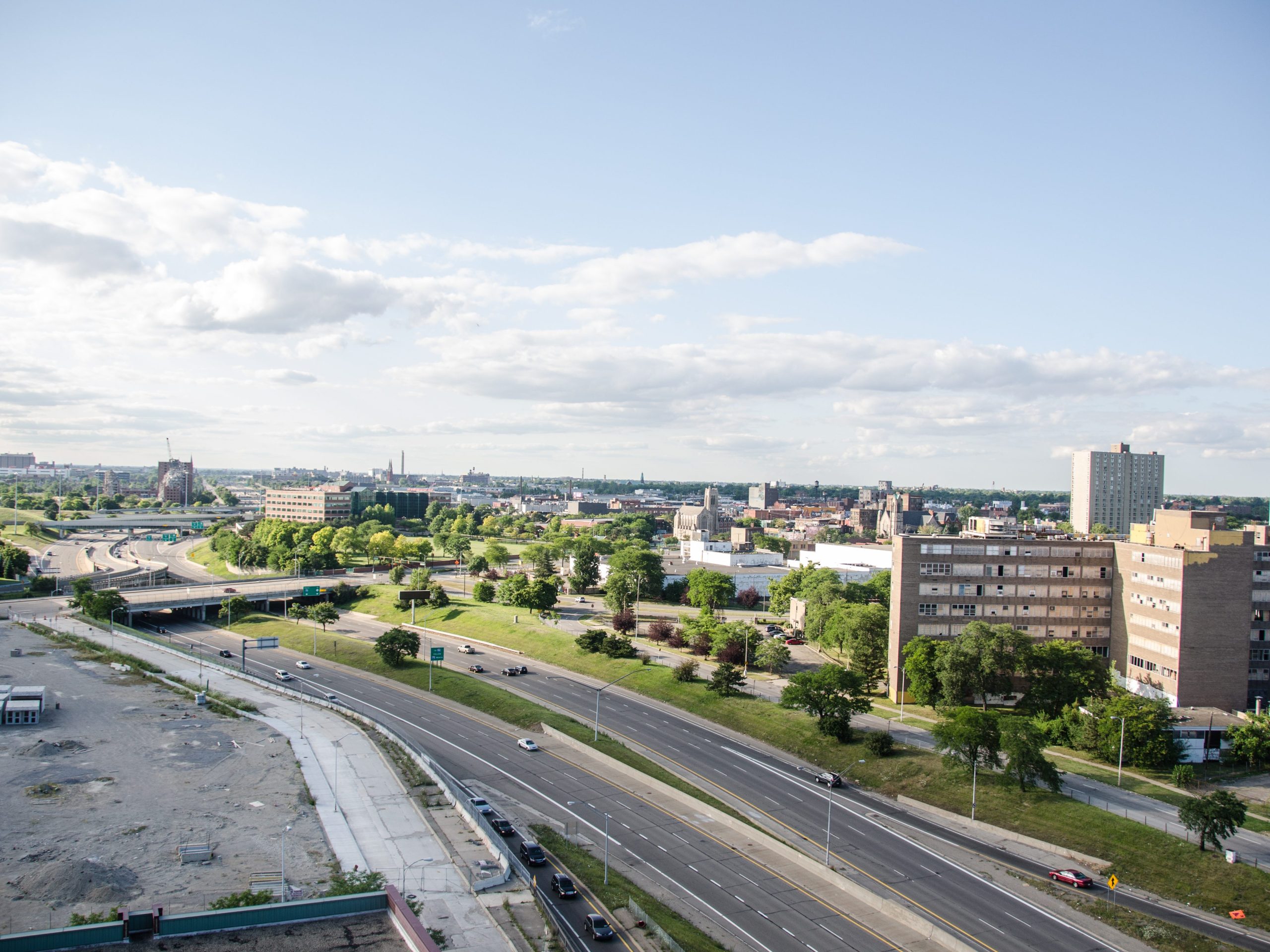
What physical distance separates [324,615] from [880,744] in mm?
94469

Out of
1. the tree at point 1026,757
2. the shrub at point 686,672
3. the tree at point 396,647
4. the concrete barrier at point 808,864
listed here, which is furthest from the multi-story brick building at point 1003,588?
the tree at point 396,647

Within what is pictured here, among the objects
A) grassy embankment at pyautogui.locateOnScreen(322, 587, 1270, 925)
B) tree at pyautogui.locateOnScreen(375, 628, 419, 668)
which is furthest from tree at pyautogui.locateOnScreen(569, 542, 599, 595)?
tree at pyautogui.locateOnScreen(375, 628, 419, 668)

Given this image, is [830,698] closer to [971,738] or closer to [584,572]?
[971,738]

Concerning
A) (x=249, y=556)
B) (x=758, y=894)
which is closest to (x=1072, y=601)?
(x=758, y=894)

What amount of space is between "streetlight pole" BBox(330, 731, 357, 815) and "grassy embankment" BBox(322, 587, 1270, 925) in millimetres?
35214

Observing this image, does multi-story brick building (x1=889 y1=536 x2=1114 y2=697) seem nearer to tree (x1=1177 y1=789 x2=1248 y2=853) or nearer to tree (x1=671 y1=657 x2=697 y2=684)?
tree (x1=671 y1=657 x2=697 y2=684)

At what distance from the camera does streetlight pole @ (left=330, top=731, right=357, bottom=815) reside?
197 feet

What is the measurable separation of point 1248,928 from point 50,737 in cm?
8944

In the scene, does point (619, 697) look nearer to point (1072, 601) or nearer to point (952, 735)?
point (952, 735)

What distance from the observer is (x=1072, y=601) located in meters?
100

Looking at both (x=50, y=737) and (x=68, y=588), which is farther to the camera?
(x=68, y=588)

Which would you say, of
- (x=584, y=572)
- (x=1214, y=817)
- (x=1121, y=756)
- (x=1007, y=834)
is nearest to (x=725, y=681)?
(x=1007, y=834)

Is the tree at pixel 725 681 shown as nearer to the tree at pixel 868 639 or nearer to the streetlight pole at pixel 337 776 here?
the tree at pixel 868 639

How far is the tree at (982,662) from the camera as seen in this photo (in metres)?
86.5
